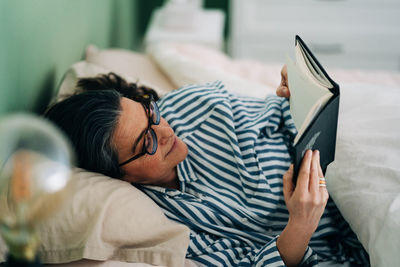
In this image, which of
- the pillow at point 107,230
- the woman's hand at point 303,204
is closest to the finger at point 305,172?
the woman's hand at point 303,204

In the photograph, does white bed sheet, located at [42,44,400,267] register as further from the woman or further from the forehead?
A: the forehead

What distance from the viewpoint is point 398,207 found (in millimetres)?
877

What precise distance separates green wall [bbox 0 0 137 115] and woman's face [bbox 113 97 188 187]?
10.2 inches

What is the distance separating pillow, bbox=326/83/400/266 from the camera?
874 millimetres

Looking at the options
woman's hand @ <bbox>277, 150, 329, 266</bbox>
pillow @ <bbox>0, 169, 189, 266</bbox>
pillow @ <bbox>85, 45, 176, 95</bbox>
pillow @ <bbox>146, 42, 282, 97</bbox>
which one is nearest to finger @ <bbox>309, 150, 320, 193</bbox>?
woman's hand @ <bbox>277, 150, 329, 266</bbox>

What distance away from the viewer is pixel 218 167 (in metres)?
1.09

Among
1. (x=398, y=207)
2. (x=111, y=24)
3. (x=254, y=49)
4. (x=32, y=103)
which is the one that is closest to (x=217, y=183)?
(x=398, y=207)

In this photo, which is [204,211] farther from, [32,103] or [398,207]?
[32,103]

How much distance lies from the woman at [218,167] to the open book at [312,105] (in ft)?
0.17

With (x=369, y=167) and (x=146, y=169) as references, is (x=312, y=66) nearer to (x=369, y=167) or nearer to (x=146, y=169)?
(x=369, y=167)

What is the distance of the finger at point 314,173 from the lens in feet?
2.61

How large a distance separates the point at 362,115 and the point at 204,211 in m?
0.48

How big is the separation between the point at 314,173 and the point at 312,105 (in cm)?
13

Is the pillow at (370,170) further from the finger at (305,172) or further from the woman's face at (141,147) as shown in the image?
the woman's face at (141,147)
